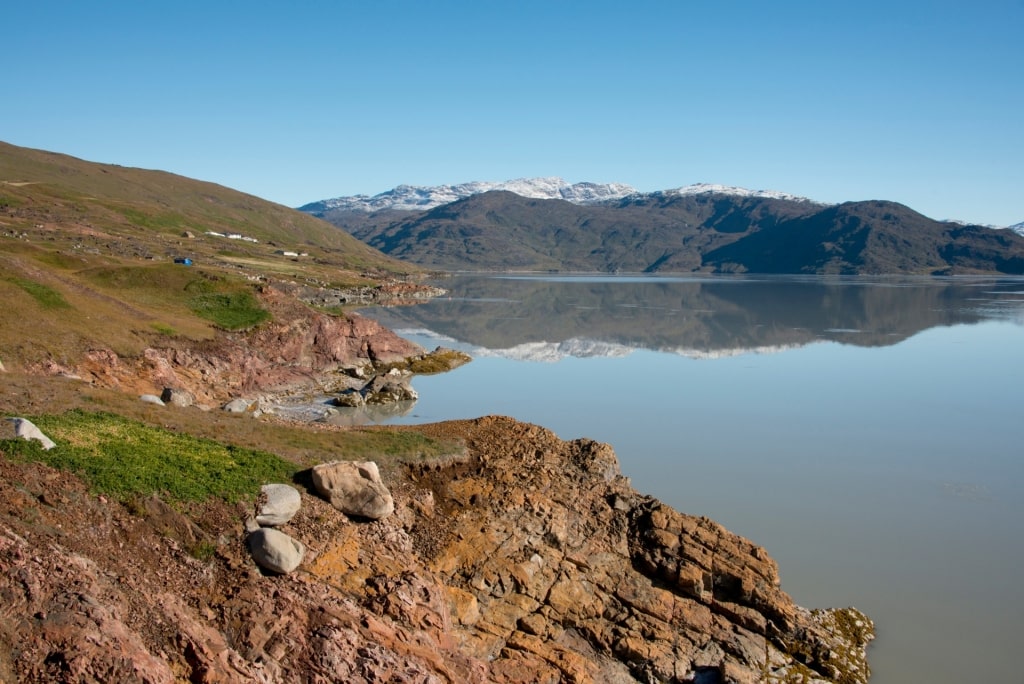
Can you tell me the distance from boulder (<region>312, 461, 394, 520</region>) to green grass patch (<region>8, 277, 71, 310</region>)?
81.0 feet

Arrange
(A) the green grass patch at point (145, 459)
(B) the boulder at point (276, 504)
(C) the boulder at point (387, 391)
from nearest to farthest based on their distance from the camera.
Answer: (A) the green grass patch at point (145, 459), (B) the boulder at point (276, 504), (C) the boulder at point (387, 391)

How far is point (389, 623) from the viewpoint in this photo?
11.7 m

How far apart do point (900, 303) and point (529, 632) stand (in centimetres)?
12277

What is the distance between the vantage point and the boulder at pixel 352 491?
13.9 meters

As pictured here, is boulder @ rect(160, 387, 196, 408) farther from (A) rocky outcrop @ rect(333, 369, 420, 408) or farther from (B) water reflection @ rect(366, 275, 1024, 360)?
(B) water reflection @ rect(366, 275, 1024, 360)

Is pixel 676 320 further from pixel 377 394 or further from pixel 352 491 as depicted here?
pixel 352 491

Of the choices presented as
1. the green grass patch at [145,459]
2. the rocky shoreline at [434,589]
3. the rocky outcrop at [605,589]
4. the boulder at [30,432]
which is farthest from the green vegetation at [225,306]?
the boulder at [30,432]

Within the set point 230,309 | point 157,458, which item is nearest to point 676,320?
point 230,309

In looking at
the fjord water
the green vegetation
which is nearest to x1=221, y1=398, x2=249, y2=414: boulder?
the fjord water

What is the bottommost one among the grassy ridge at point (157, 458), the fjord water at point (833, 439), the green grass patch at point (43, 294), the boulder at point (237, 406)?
the fjord water at point (833, 439)

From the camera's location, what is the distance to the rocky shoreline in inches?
361

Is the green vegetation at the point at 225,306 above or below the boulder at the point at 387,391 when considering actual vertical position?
above

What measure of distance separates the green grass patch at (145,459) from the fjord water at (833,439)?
1383 centimetres

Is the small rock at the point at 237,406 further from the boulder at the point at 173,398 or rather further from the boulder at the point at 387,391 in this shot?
the boulder at the point at 387,391
